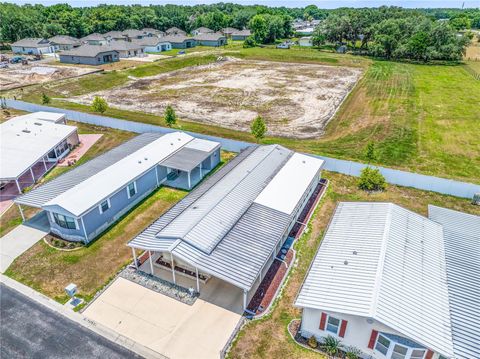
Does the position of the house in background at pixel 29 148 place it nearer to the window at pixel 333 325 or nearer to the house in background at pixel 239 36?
the window at pixel 333 325

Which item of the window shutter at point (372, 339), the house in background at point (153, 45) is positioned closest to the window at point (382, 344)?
the window shutter at point (372, 339)

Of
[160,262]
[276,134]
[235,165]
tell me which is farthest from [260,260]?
[276,134]

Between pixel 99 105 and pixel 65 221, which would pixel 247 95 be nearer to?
pixel 99 105

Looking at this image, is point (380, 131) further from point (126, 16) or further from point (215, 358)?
point (126, 16)

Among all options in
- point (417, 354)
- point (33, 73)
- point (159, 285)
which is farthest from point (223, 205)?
point (33, 73)

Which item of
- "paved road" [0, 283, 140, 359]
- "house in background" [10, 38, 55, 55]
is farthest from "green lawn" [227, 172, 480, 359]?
"house in background" [10, 38, 55, 55]
